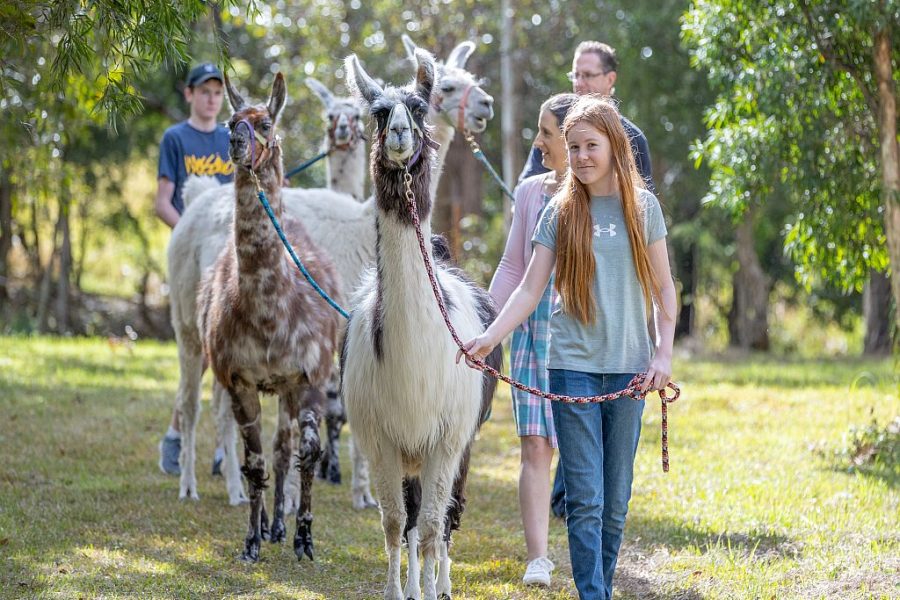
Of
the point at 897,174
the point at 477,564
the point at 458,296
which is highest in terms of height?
the point at 897,174

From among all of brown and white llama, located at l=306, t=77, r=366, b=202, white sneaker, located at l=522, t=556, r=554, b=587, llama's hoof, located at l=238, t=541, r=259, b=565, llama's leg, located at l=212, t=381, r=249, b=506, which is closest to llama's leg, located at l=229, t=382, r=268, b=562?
llama's hoof, located at l=238, t=541, r=259, b=565

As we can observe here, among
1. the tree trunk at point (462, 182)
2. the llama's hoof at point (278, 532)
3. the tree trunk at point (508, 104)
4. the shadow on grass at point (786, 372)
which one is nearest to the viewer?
the llama's hoof at point (278, 532)

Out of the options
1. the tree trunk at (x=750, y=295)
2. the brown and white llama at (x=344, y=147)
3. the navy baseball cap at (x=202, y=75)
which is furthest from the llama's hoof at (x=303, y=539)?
the tree trunk at (x=750, y=295)

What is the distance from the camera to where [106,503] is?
6820 mm

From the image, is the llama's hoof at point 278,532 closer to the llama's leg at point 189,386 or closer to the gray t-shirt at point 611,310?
the llama's leg at point 189,386

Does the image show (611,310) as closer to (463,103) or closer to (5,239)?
(463,103)

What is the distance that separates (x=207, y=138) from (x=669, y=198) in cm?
1347

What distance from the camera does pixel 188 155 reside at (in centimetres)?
780

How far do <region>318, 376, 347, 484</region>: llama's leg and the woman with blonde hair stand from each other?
2814 millimetres

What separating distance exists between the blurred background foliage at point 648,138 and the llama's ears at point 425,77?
8.90 feet

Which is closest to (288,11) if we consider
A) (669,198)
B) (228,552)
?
(669,198)

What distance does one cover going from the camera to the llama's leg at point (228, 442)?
696 centimetres

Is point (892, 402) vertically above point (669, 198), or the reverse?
point (669, 198)

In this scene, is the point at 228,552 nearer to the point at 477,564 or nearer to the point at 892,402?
the point at 477,564
